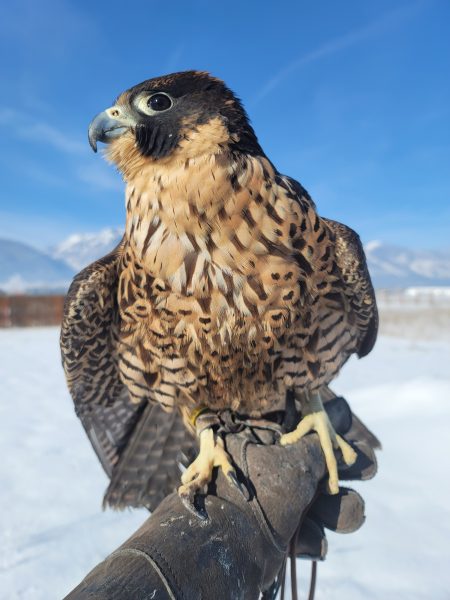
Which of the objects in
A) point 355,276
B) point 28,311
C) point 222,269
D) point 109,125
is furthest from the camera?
point 28,311

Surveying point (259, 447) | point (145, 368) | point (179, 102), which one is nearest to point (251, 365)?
point (259, 447)

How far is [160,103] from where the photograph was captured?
1.71 meters

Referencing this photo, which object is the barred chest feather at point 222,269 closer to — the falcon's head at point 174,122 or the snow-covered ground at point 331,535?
the falcon's head at point 174,122

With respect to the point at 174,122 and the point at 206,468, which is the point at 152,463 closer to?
the point at 206,468

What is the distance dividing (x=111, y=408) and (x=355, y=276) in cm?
167

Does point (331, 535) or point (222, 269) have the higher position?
point (222, 269)

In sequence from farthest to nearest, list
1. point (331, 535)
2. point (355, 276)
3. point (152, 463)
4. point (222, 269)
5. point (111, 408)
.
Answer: point (331, 535) < point (111, 408) < point (152, 463) < point (355, 276) < point (222, 269)

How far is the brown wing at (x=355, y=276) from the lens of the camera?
79.0 inches

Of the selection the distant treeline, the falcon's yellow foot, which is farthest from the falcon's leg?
the distant treeline

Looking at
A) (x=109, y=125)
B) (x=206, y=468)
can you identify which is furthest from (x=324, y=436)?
(x=109, y=125)

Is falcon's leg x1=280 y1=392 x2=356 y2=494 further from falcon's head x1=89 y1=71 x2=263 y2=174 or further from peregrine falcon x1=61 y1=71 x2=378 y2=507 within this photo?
falcon's head x1=89 y1=71 x2=263 y2=174

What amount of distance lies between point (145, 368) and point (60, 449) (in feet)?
10.6

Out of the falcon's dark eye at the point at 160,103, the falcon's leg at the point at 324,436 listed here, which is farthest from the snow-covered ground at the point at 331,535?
the falcon's dark eye at the point at 160,103

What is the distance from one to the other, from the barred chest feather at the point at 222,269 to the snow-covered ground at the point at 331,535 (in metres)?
1.57
